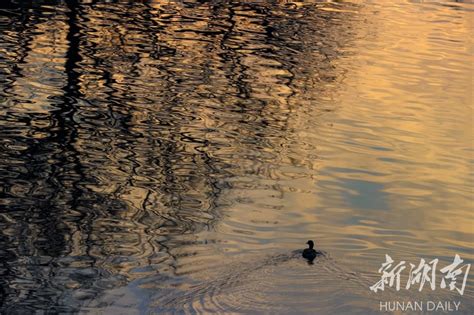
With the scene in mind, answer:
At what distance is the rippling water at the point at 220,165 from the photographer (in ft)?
42.1

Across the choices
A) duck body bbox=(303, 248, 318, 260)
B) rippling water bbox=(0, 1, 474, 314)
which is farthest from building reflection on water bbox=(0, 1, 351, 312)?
duck body bbox=(303, 248, 318, 260)

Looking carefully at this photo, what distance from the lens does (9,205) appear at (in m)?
15.0

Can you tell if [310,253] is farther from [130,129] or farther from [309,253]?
[130,129]

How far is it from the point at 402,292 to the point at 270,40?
1949cm

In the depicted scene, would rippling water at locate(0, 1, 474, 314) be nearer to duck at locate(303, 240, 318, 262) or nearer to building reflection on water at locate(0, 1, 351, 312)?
building reflection on water at locate(0, 1, 351, 312)

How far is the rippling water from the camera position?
1284cm

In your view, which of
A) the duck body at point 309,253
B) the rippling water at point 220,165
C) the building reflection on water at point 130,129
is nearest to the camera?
the rippling water at point 220,165

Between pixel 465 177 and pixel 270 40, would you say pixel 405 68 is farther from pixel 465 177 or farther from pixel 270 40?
pixel 465 177

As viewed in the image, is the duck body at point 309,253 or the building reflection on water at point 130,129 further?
the duck body at point 309,253

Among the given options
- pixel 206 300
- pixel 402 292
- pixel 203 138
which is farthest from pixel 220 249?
pixel 203 138

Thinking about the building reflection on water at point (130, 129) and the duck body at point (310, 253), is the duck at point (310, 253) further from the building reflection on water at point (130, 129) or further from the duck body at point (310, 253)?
the building reflection on water at point (130, 129)

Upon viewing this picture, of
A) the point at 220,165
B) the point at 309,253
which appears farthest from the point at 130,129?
the point at 309,253

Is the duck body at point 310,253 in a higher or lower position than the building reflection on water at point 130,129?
higher

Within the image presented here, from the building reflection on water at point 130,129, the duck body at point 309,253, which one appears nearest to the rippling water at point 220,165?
the building reflection on water at point 130,129
